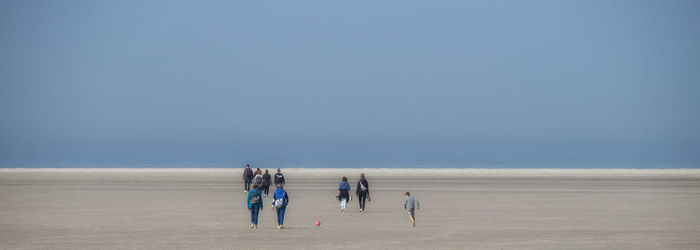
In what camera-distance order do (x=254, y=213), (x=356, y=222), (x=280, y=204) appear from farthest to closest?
1. (x=356, y=222)
2. (x=254, y=213)
3. (x=280, y=204)

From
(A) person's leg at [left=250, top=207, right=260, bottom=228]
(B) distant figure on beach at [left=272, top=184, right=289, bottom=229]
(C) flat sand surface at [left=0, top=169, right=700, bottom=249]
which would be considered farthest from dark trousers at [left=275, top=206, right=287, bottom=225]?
(A) person's leg at [left=250, top=207, right=260, bottom=228]

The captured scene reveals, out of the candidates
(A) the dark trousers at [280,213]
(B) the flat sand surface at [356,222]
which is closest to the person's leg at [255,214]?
(B) the flat sand surface at [356,222]

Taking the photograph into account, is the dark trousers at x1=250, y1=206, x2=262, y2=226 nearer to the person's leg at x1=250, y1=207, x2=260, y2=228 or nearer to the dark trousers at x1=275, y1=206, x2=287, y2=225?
the person's leg at x1=250, y1=207, x2=260, y2=228

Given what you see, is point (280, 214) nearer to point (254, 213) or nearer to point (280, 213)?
point (280, 213)

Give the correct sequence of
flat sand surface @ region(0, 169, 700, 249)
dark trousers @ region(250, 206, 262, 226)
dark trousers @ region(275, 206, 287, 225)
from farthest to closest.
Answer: dark trousers @ region(275, 206, 287, 225) → dark trousers @ region(250, 206, 262, 226) → flat sand surface @ region(0, 169, 700, 249)

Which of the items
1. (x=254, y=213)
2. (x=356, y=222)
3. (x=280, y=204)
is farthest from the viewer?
(x=356, y=222)

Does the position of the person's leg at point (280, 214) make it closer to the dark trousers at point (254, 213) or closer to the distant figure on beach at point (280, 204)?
the distant figure on beach at point (280, 204)

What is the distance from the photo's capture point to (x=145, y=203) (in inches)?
1485

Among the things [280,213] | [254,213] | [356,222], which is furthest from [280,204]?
[356,222]

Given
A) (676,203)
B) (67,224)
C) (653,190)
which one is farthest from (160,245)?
(653,190)

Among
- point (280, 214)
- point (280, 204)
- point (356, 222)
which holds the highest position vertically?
Answer: point (280, 204)

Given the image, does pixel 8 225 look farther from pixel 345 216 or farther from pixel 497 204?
pixel 497 204

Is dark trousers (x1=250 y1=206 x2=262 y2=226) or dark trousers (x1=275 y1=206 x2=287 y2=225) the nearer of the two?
dark trousers (x1=250 y1=206 x2=262 y2=226)

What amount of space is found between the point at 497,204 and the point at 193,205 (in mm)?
13314
